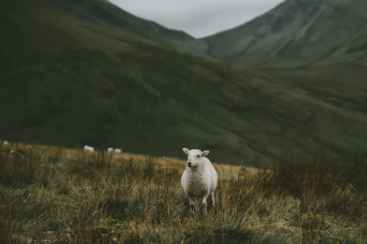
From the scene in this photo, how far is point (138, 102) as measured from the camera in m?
38.1

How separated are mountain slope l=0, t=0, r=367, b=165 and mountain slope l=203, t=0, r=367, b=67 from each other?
76.1 m

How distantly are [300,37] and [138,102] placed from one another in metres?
139

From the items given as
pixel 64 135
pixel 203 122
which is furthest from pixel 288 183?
pixel 203 122

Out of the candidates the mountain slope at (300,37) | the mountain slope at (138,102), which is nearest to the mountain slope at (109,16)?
the mountain slope at (300,37)

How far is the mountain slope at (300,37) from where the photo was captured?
135 meters

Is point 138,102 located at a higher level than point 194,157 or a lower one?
higher

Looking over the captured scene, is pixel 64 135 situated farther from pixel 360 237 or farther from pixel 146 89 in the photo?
pixel 360 237

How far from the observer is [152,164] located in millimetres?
8250

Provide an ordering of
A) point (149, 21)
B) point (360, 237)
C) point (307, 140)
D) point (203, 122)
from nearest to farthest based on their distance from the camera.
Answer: point (360, 237), point (203, 122), point (307, 140), point (149, 21)

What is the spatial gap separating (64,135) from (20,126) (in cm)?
375

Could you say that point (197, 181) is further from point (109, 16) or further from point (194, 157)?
point (109, 16)

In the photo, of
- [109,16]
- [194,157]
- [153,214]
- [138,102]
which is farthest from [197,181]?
[109,16]

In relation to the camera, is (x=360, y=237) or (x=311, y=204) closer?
(x=360, y=237)

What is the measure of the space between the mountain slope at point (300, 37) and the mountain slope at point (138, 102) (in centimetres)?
7608
